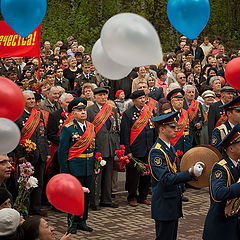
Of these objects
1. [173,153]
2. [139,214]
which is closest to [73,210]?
[173,153]

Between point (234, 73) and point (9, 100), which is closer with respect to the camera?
point (9, 100)

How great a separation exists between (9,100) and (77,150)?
3.90 metres

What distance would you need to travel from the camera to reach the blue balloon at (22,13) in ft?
22.1

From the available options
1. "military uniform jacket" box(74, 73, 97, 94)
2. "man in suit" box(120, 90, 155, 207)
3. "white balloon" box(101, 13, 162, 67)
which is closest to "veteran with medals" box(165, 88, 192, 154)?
"man in suit" box(120, 90, 155, 207)

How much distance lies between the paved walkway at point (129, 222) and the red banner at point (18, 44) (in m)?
3.47

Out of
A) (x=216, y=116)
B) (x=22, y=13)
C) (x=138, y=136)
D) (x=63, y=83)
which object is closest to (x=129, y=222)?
(x=138, y=136)

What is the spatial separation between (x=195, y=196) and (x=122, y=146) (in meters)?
2.23

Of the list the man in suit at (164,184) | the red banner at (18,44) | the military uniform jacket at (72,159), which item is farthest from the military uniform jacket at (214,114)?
the man in suit at (164,184)

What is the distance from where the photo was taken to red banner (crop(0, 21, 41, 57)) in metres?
13.2

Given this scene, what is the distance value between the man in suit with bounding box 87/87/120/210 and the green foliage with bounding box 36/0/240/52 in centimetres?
1519

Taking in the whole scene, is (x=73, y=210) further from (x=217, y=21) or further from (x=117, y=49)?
(x=217, y=21)

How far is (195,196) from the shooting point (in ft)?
42.3

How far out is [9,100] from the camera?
6473 millimetres

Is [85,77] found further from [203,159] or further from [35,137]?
[203,159]
